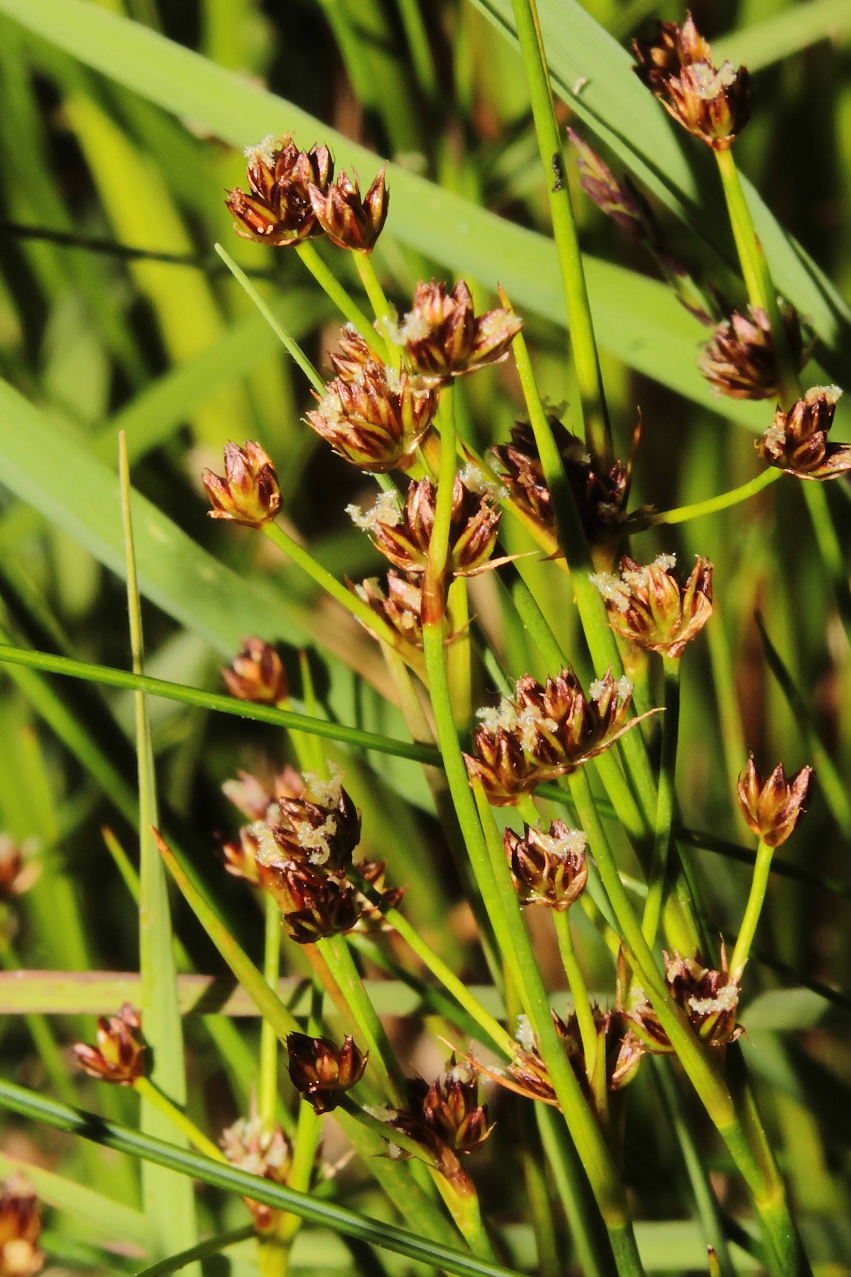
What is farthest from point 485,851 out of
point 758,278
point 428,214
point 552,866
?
point 428,214

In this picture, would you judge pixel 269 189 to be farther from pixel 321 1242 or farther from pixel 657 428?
pixel 657 428

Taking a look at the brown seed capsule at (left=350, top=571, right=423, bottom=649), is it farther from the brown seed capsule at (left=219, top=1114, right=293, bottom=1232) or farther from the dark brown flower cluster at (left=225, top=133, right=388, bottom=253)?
the brown seed capsule at (left=219, top=1114, right=293, bottom=1232)

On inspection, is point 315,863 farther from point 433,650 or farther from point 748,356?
point 748,356

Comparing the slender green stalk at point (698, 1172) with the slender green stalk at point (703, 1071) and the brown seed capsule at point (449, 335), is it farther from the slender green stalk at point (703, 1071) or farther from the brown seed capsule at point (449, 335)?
the brown seed capsule at point (449, 335)

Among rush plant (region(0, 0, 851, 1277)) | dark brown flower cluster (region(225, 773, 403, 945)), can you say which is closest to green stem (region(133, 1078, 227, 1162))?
rush plant (region(0, 0, 851, 1277))

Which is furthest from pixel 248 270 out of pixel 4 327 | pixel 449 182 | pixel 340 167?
pixel 4 327

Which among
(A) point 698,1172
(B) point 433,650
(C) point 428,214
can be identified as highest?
(C) point 428,214

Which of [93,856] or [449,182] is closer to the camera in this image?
[449,182]

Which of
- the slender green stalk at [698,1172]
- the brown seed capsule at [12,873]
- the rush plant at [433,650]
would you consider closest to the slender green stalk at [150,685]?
the rush plant at [433,650]
